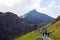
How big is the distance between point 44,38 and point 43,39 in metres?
2.28

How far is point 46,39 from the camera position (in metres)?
127

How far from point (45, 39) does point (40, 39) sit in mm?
4460

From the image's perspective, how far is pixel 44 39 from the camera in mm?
126500

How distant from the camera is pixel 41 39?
123375mm

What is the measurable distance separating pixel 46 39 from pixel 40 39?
22.3 feet

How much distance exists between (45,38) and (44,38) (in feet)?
4.73

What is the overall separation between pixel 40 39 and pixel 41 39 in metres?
1.40

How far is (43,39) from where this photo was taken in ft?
409

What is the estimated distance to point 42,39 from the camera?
4924 inches

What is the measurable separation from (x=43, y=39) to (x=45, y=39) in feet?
4.48

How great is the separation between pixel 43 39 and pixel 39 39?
350cm

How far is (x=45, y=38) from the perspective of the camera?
12556 cm

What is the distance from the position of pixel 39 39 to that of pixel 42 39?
3.17 m
